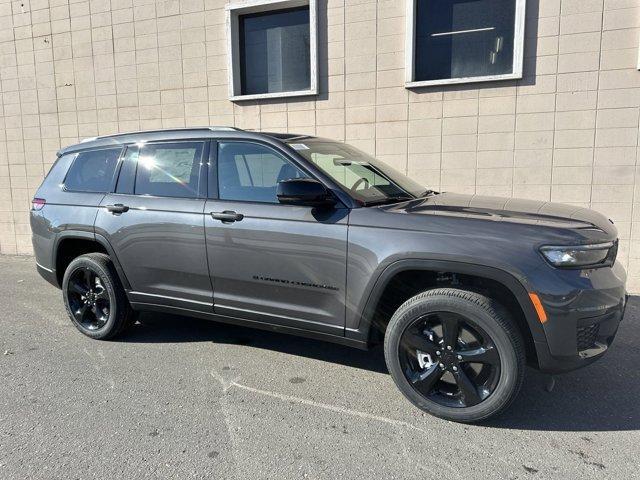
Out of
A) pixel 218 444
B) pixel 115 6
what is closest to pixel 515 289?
pixel 218 444

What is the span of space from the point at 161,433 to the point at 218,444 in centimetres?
38

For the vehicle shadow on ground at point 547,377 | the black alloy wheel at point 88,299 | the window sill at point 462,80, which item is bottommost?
the vehicle shadow on ground at point 547,377

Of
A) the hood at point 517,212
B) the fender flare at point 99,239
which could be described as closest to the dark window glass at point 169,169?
the fender flare at point 99,239

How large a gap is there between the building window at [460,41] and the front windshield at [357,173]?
9.13 feet

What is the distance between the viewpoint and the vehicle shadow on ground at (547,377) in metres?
2.97

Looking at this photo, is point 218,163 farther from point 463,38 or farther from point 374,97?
point 463,38

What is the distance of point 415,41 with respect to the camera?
6.35 meters

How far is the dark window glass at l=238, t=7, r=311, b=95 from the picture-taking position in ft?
23.7

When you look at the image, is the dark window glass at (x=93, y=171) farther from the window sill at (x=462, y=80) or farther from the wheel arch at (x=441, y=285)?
the window sill at (x=462, y=80)

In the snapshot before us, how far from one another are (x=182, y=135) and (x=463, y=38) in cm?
423

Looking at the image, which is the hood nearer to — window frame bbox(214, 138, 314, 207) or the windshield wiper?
the windshield wiper

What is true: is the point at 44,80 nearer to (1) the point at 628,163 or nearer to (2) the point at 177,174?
(2) the point at 177,174

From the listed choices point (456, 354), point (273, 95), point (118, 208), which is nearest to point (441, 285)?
point (456, 354)

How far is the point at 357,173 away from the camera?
3799mm
